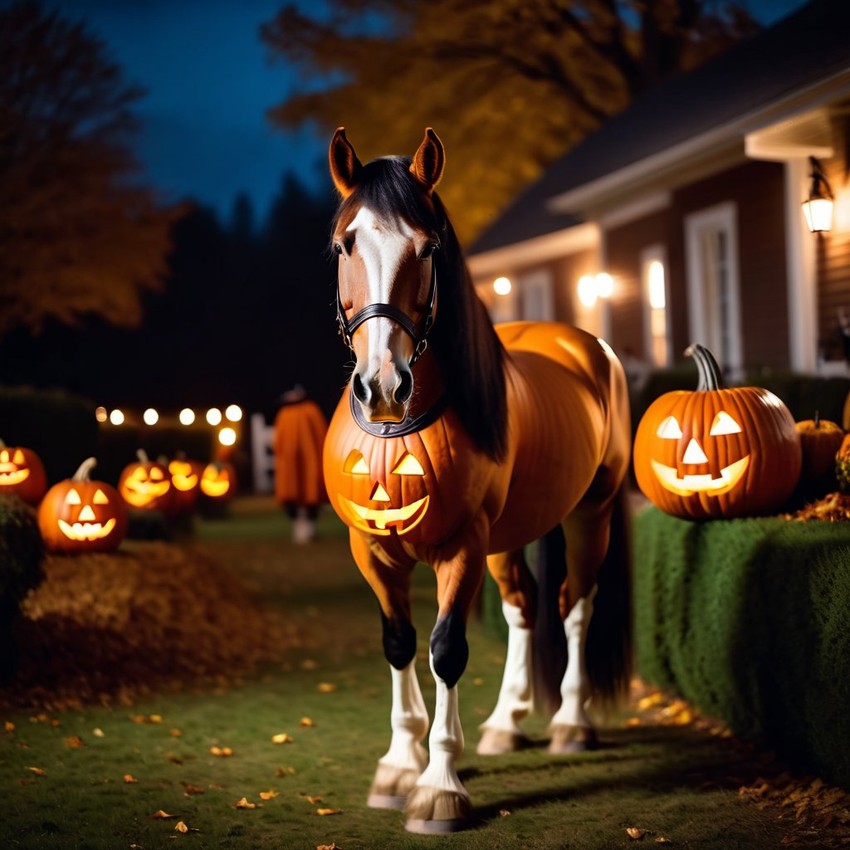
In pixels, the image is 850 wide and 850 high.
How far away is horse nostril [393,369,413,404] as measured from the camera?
383 centimetres

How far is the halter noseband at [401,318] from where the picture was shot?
3.94 m

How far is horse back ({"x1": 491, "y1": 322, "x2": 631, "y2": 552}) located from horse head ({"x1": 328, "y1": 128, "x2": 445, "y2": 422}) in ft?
3.18

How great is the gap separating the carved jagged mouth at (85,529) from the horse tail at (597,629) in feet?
9.87

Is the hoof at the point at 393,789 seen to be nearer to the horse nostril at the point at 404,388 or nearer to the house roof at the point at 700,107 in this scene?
the horse nostril at the point at 404,388

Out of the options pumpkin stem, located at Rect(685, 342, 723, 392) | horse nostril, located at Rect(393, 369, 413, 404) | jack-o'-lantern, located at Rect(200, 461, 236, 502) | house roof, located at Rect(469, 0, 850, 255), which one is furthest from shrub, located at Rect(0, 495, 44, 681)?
jack-o'-lantern, located at Rect(200, 461, 236, 502)

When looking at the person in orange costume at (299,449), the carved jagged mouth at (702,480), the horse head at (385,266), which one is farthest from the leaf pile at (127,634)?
the person in orange costume at (299,449)

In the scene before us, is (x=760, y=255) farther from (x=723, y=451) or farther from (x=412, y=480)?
(x=412, y=480)

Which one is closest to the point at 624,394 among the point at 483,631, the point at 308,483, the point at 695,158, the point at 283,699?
the point at 283,699

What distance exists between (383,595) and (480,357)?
1.09 m

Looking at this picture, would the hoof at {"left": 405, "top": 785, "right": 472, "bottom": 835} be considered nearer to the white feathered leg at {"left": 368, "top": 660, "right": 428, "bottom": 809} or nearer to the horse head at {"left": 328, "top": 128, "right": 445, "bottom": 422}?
the white feathered leg at {"left": 368, "top": 660, "right": 428, "bottom": 809}

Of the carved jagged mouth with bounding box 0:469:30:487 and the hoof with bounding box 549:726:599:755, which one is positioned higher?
the carved jagged mouth with bounding box 0:469:30:487

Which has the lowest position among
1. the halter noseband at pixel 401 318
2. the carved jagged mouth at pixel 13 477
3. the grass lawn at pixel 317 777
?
the grass lawn at pixel 317 777

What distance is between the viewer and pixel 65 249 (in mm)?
18828

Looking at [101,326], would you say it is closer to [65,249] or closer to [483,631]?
[65,249]
